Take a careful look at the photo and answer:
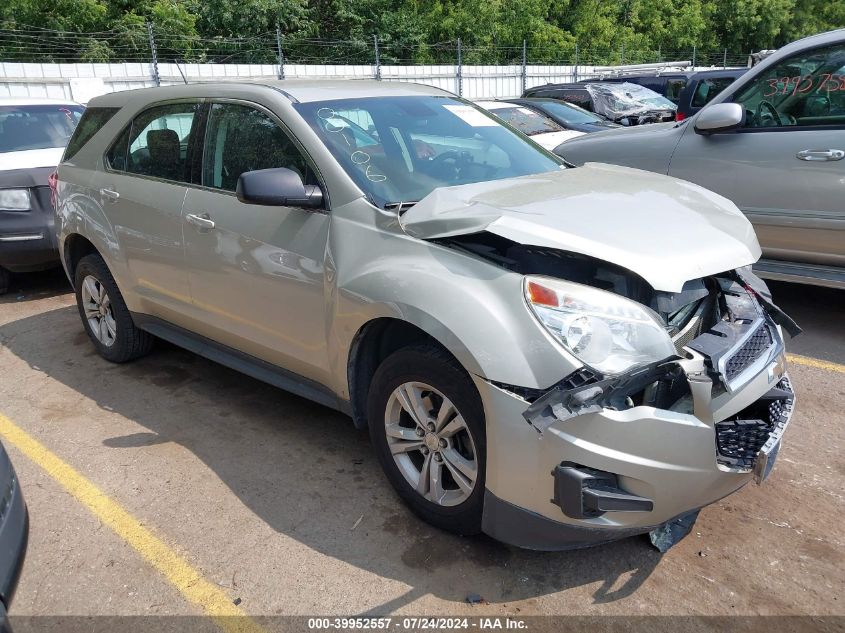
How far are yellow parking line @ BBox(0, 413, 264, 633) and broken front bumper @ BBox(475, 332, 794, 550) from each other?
1035mm

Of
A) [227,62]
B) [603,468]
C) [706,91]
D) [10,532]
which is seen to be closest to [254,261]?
[10,532]

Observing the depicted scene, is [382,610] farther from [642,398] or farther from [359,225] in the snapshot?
[359,225]

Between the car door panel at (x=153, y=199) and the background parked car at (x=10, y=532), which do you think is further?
the car door panel at (x=153, y=199)

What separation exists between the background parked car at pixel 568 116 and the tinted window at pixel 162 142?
22.6 feet

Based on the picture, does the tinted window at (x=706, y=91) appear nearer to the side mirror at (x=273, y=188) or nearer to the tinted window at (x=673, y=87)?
the tinted window at (x=673, y=87)

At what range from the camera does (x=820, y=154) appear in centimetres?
463

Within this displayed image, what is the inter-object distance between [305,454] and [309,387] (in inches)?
16.9

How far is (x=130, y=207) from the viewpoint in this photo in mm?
4352

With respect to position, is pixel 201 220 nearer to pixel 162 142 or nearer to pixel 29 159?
pixel 162 142

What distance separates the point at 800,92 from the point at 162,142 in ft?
13.6

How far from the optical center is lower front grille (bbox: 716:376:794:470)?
252 cm

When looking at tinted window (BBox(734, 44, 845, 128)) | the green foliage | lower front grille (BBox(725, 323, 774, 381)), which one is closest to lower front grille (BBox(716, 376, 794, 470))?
lower front grille (BBox(725, 323, 774, 381))

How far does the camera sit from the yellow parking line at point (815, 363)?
4.45 metres

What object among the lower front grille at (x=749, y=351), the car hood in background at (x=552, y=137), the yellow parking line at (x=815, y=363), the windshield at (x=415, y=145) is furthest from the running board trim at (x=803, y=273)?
the car hood in background at (x=552, y=137)
